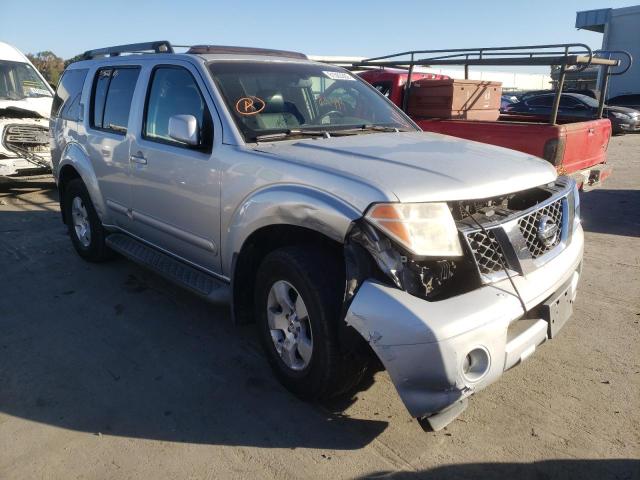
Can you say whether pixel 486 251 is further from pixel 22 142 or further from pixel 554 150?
pixel 22 142

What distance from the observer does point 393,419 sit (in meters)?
2.81

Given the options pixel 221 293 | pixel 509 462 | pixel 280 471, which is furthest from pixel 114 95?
pixel 509 462

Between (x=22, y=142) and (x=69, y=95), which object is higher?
(x=69, y=95)

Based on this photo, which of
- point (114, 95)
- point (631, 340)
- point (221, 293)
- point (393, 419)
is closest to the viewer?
point (393, 419)

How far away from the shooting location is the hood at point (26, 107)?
8102 millimetres

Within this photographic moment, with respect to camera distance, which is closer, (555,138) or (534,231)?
(534,231)

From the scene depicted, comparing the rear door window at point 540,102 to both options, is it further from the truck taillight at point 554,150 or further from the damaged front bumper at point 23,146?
the damaged front bumper at point 23,146

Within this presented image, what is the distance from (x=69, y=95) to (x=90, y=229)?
55.1 inches

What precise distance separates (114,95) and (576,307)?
13.7 feet

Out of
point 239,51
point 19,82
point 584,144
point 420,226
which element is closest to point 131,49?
point 239,51

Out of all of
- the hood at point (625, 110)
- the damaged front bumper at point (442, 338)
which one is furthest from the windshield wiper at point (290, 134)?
the hood at point (625, 110)

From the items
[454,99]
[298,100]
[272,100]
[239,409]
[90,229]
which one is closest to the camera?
[239,409]

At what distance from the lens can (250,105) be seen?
3.43m

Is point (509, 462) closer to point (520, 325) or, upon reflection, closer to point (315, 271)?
point (520, 325)
